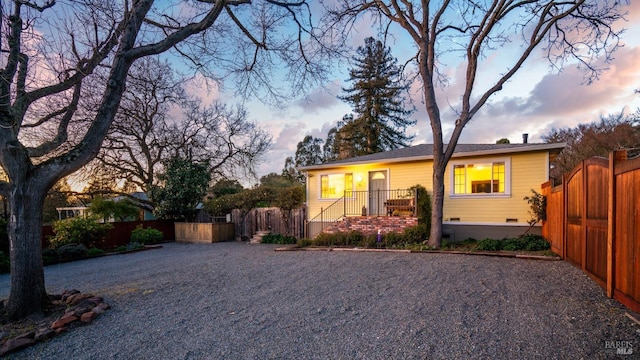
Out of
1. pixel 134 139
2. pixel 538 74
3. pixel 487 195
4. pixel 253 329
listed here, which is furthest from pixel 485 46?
pixel 134 139

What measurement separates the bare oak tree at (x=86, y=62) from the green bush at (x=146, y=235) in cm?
723

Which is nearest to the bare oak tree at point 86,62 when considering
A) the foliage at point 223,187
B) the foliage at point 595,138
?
the foliage at point 223,187

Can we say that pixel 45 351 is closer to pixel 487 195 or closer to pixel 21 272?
pixel 21 272

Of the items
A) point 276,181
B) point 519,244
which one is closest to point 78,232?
point 519,244

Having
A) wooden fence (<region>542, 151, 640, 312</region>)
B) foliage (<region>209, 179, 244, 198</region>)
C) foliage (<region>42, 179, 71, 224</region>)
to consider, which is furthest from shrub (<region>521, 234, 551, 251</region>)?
foliage (<region>42, 179, 71, 224</region>)

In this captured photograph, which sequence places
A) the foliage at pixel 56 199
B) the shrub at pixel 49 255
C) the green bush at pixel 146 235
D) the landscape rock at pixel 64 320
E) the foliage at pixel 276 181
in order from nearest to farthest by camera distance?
the landscape rock at pixel 64 320 < the shrub at pixel 49 255 < the green bush at pixel 146 235 < the foliage at pixel 56 199 < the foliage at pixel 276 181

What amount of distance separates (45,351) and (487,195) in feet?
38.7

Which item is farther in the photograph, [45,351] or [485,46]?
[485,46]

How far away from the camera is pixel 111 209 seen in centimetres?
1409

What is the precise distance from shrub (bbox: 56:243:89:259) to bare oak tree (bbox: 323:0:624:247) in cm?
1103

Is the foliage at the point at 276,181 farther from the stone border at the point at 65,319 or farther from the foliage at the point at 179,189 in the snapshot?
the stone border at the point at 65,319

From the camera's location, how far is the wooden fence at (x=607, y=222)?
337cm

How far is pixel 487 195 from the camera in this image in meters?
11.2

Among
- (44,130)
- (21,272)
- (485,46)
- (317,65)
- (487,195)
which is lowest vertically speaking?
(21,272)
